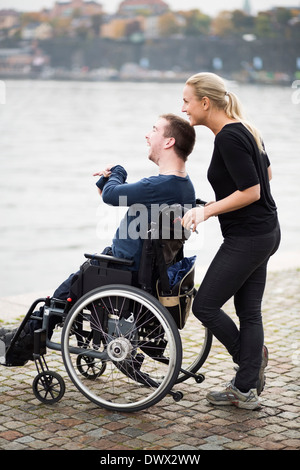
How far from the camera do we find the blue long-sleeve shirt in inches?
138

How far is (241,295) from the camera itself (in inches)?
146

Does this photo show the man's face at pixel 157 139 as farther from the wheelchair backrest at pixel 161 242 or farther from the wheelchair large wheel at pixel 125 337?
the wheelchair large wheel at pixel 125 337

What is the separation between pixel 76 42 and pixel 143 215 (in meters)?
103

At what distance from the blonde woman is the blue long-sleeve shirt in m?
0.16

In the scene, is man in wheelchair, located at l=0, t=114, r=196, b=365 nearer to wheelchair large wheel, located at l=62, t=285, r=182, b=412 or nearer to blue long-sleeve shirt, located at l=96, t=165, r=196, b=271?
blue long-sleeve shirt, located at l=96, t=165, r=196, b=271

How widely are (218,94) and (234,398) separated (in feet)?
4.61

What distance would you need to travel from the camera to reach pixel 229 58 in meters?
90.7

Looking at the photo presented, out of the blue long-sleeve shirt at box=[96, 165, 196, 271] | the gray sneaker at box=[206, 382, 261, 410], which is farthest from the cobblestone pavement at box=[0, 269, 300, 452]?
the blue long-sleeve shirt at box=[96, 165, 196, 271]

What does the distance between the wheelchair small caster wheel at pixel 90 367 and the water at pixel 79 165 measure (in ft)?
8.24

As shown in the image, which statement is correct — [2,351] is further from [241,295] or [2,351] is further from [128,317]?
[241,295]

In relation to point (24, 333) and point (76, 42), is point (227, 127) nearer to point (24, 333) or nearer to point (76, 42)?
point (24, 333)

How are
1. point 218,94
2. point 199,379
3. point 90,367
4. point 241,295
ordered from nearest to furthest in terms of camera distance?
point 218,94
point 241,295
point 199,379
point 90,367

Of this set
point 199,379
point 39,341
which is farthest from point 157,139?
point 199,379

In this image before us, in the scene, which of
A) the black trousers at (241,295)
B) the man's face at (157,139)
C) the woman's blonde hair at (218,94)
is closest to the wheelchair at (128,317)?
the black trousers at (241,295)
